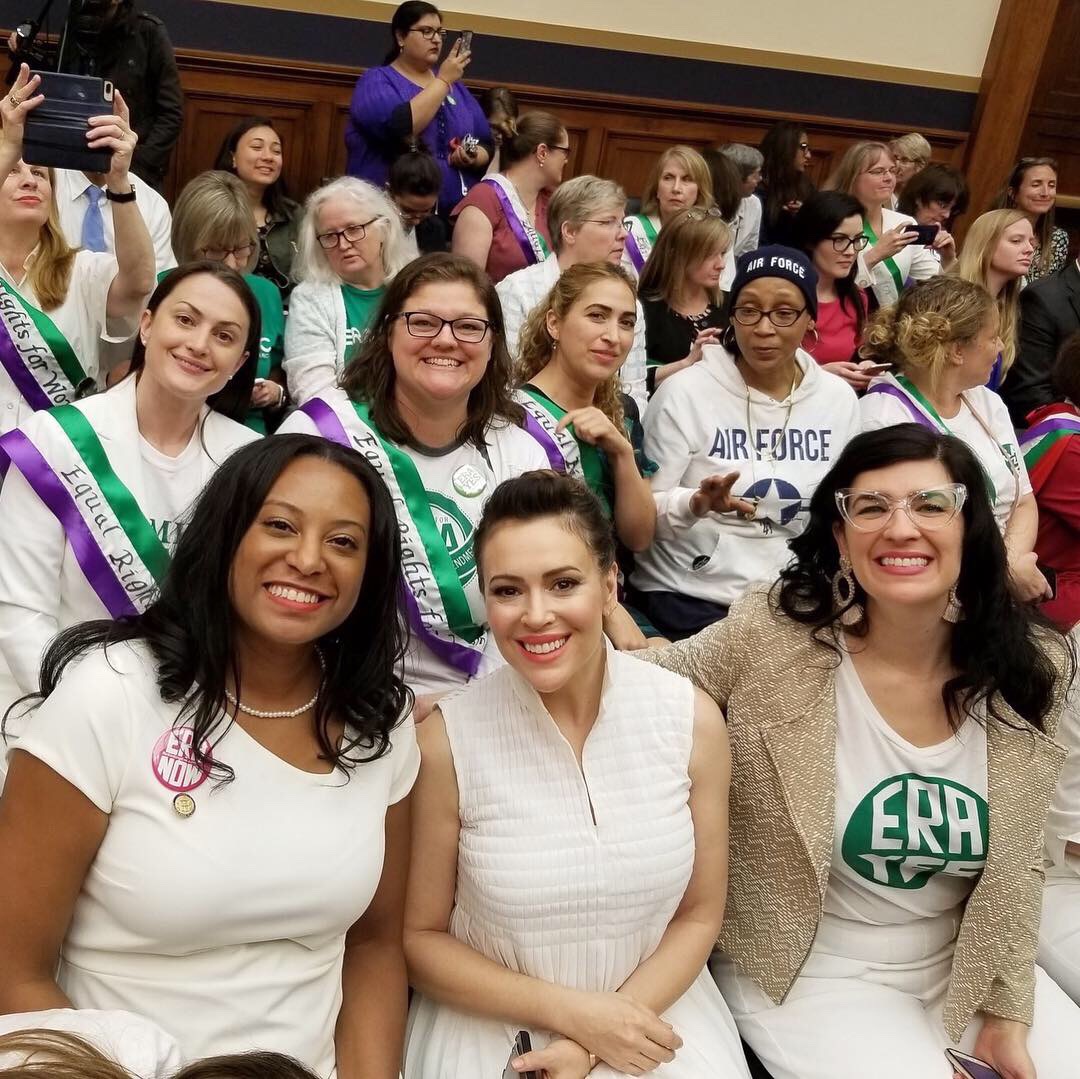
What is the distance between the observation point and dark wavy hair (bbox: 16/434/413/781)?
1.25 m

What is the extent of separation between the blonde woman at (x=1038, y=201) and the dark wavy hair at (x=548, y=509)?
368cm

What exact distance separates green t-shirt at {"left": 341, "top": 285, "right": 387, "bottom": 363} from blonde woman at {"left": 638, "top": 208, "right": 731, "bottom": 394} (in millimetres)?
751

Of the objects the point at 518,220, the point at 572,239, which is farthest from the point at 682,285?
the point at 518,220

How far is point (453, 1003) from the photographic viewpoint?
56.2 inches

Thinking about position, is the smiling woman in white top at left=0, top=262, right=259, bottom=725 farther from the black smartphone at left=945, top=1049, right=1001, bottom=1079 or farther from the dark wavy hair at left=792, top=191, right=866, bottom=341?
the dark wavy hair at left=792, top=191, right=866, bottom=341

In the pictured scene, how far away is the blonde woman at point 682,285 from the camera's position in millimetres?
3189

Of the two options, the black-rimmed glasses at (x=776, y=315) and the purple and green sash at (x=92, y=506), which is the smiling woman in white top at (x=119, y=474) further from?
the black-rimmed glasses at (x=776, y=315)

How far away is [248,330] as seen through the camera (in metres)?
1.97

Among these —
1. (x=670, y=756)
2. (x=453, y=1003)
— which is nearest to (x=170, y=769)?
(x=453, y=1003)

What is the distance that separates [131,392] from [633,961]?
118cm

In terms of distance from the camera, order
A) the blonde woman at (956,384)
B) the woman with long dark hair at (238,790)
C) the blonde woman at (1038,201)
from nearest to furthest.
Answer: the woman with long dark hair at (238,790) → the blonde woman at (956,384) → the blonde woman at (1038,201)

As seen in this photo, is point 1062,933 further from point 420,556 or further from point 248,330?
point 248,330

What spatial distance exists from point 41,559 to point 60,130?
90 cm

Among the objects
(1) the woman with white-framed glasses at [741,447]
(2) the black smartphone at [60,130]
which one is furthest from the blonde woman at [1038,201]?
(2) the black smartphone at [60,130]
